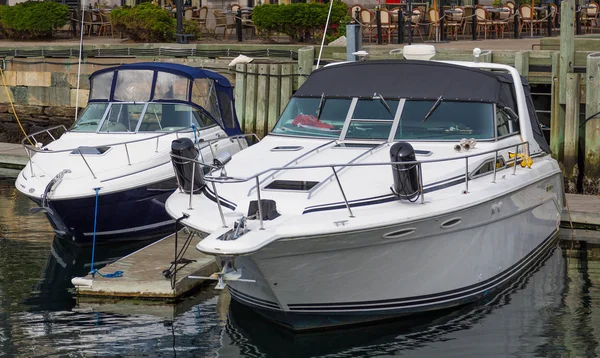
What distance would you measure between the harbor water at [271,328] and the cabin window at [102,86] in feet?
11.8

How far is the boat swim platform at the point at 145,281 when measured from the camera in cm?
1047

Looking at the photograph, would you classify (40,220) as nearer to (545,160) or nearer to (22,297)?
(22,297)

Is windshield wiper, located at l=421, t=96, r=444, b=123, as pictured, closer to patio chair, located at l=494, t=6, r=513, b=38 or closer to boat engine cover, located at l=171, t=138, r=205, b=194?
boat engine cover, located at l=171, t=138, r=205, b=194

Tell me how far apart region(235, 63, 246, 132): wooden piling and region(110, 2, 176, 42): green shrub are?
757cm

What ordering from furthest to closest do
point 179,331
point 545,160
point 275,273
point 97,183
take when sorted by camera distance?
point 97,183, point 545,160, point 179,331, point 275,273

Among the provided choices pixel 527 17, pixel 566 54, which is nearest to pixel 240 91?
pixel 566 54

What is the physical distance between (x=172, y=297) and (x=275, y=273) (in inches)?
81.8

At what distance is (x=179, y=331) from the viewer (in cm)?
962

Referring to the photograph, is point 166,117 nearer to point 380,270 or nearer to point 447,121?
point 447,121

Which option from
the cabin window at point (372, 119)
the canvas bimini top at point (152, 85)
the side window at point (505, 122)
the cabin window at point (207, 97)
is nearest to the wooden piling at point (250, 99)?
the cabin window at point (207, 97)

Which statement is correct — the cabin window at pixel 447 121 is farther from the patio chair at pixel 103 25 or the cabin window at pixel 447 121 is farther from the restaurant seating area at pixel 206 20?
the patio chair at pixel 103 25

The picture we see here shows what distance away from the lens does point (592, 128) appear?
1462 centimetres

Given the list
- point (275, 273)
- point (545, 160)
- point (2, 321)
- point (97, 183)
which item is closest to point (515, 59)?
point (545, 160)

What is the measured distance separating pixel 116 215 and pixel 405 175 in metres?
5.14
